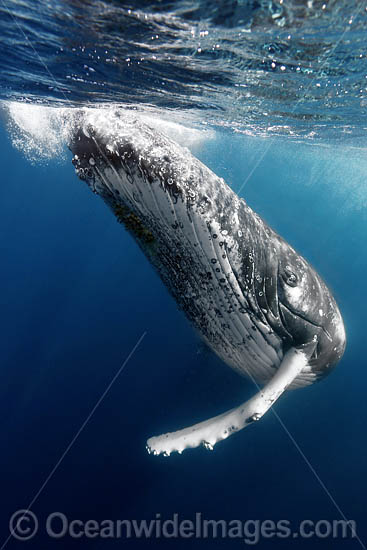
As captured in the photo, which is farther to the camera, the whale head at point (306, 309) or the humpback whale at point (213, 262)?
the whale head at point (306, 309)

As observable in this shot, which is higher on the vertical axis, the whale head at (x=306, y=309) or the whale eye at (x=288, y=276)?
the whale eye at (x=288, y=276)

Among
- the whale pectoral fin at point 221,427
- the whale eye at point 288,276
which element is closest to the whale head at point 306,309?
the whale eye at point 288,276

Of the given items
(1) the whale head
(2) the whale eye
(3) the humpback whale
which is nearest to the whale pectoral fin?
(3) the humpback whale

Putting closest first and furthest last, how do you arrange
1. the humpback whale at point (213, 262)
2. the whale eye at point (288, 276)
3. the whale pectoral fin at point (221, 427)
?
the humpback whale at point (213, 262)
the whale pectoral fin at point (221, 427)
the whale eye at point (288, 276)

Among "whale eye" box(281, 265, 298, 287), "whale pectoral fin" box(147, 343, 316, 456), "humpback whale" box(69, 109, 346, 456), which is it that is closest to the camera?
"humpback whale" box(69, 109, 346, 456)

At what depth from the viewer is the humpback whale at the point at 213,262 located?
2732 millimetres

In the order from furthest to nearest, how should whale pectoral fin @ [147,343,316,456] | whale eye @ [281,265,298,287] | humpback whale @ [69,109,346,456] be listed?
whale eye @ [281,265,298,287] → whale pectoral fin @ [147,343,316,456] → humpback whale @ [69,109,346,456]

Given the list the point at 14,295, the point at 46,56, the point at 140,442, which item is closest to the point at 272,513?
the point at 140,442

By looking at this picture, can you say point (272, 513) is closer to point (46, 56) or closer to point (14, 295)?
point (46, 56)

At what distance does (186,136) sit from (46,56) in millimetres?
14646

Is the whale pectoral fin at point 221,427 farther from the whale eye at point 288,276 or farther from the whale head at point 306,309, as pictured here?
the whale eye at point 288,276

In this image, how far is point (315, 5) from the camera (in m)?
4.74

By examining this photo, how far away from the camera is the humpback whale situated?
8.96 ft

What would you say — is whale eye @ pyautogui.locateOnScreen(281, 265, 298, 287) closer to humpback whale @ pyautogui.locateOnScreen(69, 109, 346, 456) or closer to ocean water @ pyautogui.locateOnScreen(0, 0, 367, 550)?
humpback whale @ pyautogui.locateOnScreen(69, 109, 346, 456)
